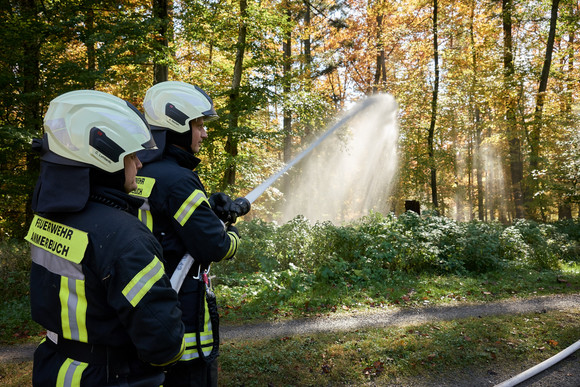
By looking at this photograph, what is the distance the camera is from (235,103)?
12.3m

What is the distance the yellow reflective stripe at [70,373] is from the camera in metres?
1.65

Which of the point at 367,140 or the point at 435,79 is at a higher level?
the point at 435,79

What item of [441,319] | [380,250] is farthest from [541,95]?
[441,319]

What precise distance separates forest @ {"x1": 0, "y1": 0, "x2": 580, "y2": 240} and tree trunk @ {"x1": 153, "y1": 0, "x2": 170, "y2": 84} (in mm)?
44

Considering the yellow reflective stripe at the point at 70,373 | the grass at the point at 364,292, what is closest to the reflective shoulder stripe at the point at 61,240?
the yellow reflective stripe at the point at 70,373

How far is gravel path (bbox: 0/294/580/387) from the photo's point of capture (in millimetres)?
4410

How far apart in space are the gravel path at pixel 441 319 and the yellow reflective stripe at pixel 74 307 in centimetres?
372

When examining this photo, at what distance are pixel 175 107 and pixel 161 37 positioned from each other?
9.99 m

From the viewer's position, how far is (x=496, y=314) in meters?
6.68

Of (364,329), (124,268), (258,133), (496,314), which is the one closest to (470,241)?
(496,314)

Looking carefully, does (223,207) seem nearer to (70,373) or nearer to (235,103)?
(70,373)

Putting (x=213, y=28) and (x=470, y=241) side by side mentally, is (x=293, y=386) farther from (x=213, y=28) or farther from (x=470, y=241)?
(x=213, y=28)

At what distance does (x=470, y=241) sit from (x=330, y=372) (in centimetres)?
705

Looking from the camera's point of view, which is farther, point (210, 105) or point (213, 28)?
point (213, 28)
